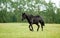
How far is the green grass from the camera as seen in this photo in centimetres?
198

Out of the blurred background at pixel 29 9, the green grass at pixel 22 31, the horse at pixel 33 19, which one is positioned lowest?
the green grass at pixel 22 31

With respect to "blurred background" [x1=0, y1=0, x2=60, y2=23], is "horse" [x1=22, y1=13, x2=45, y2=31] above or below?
below

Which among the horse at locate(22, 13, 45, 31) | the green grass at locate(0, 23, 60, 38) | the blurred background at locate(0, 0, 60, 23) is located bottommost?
the green grass at locate(0, 23, 60, 38)

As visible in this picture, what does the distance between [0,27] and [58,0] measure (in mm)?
734

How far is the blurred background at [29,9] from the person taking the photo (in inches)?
78.9

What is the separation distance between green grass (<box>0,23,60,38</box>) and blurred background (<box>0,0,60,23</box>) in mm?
57

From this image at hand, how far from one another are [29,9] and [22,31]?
26cm

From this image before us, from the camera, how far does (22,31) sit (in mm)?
2000

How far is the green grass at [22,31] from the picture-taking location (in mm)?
1980

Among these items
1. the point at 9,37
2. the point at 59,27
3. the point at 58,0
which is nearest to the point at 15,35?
the point at 9,37

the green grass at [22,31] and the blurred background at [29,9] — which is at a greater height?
the blurred background at [29,9]

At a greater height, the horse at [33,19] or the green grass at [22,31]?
the horse at [33,19]

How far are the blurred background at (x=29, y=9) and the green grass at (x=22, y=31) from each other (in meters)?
0.06

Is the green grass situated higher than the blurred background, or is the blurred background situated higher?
the blurred background
